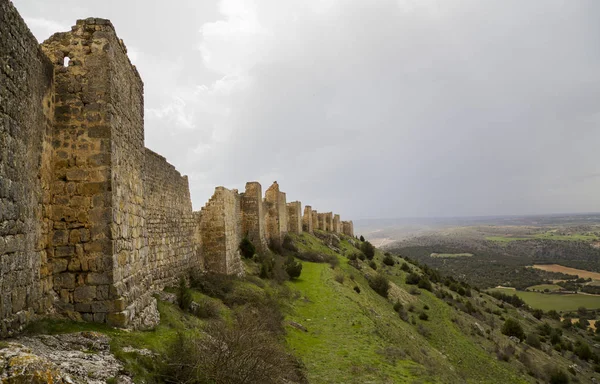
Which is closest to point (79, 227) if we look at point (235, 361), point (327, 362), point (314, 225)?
point (235, 361)

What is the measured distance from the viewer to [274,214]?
A: 2783 centimetres

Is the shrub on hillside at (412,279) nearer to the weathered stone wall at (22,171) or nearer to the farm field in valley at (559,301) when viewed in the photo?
the farm field in valley at (559,301)

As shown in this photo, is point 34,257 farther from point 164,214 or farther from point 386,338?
point 386,338

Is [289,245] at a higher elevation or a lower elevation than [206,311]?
higher

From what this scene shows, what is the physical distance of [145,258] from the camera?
7441mm

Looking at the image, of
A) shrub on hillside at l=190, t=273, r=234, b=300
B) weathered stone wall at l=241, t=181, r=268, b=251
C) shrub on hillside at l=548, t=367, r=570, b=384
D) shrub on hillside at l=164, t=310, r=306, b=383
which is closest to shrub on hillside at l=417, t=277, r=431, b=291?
shrub on hillside at l=548, t=367, r=570, b=384

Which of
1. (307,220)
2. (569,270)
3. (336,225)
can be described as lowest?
(569,270)

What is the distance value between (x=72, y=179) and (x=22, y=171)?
0.94m

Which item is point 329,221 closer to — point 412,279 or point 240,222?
point 412,279

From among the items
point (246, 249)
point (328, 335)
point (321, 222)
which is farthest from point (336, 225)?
point (328, 335)

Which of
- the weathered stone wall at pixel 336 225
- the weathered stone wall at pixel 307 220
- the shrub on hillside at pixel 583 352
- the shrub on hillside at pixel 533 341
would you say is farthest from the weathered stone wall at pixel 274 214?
the shrub on hillside at pixel 583 352

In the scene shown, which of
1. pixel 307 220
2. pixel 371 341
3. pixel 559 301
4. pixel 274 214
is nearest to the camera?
pixel 371 341

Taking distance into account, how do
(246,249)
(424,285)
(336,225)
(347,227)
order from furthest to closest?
1. (347,227)
2. (336,225)
3. (424,285)
4. (246,249)

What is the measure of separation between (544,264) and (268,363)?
94.6m
